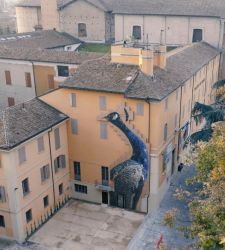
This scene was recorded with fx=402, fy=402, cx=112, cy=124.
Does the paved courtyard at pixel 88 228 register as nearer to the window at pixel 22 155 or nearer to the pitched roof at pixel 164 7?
the window at pixel 22 155

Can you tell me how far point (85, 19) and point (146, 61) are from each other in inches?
1173

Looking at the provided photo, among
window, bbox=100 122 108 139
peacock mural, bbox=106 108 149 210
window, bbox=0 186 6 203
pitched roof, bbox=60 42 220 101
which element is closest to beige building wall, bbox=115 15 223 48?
pitched roof, bbox=60 42 220 101

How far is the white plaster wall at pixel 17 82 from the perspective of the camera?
45.7 metres

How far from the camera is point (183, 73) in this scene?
126ft

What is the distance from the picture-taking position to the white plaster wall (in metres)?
45.7

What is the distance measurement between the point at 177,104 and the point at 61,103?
10.7 meters

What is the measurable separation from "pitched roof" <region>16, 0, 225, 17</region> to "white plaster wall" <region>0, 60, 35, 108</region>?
60.1ft

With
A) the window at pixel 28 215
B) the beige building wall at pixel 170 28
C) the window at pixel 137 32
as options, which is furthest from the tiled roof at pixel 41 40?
the window at pixel 28 215

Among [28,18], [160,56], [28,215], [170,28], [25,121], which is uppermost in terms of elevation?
[28,18]

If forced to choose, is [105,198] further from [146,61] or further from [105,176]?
[146,61]

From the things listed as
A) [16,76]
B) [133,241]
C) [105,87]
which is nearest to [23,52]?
[16,76]

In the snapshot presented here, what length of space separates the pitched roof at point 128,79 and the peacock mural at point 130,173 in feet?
7.11

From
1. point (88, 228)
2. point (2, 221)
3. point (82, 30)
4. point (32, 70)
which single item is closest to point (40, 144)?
A: point (2, 221)

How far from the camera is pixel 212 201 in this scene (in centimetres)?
1675
